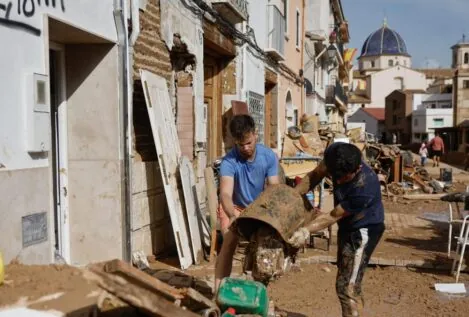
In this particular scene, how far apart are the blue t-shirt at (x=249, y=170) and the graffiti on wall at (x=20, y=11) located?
185cm

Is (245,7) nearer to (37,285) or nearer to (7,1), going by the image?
(7,1)

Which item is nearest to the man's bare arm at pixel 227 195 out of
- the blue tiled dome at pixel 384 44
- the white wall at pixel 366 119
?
the white wall at pixel 366 119

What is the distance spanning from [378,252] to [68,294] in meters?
5.58

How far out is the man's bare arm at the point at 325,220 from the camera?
13.9 feet

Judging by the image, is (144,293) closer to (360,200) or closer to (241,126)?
(241,126)

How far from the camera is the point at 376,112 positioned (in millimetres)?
75375

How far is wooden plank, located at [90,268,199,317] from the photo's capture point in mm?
3252

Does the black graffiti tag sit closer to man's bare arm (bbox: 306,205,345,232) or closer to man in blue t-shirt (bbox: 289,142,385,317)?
man in blue t-shirt (bbox: 289,142,385,317)

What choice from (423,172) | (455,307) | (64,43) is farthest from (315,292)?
(423,172)

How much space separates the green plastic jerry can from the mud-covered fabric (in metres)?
0.95

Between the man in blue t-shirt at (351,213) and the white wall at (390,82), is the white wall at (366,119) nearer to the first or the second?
the white wall at (390,82)

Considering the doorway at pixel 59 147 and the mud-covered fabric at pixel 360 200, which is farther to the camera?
the doorway at pixel 59 147

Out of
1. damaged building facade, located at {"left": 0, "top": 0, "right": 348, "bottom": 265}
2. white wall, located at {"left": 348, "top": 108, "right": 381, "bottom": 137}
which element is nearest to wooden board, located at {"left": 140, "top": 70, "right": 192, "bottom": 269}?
damaged building facade, located at {"left": 0, "top": 0, "right": 348, "bottom": 265}

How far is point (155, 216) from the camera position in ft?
23.3
